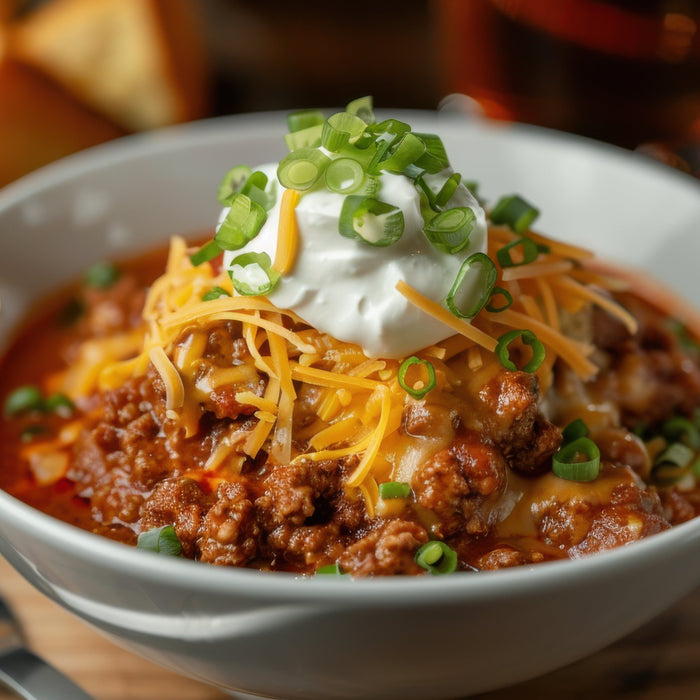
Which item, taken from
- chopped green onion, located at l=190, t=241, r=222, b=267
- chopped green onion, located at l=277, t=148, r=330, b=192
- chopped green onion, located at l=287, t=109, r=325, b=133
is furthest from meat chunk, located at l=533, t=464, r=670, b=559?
chopped green onion, located at l=287, t=109, r=325, b=133

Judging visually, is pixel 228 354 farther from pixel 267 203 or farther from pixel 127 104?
pixel 127 104

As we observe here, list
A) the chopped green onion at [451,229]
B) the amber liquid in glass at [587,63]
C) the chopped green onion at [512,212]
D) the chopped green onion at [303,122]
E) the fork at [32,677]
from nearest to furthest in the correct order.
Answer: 1. the chopped green onion at [451,229]
2. the fork at [32,677]
3. the chopped green onion at [303,122]
4. the chopped green onion at [512,212]
5. the amber liquid in glass at [587,63]

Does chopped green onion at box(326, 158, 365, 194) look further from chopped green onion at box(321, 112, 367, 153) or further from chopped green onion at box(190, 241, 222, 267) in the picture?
chopped green onion at box(190, 241, 222, 267)

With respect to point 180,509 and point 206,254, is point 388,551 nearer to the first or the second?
point 180,509

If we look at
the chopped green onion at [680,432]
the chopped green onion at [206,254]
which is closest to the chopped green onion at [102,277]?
the chopped green onion at [206,254]

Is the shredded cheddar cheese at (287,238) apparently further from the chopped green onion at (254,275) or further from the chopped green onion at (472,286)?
the chopped green onion at (472,286)

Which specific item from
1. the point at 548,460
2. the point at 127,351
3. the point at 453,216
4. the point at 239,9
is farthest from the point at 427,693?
the point at 239,9

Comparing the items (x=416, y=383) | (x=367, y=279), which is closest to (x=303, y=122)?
(x=367, y=279)
